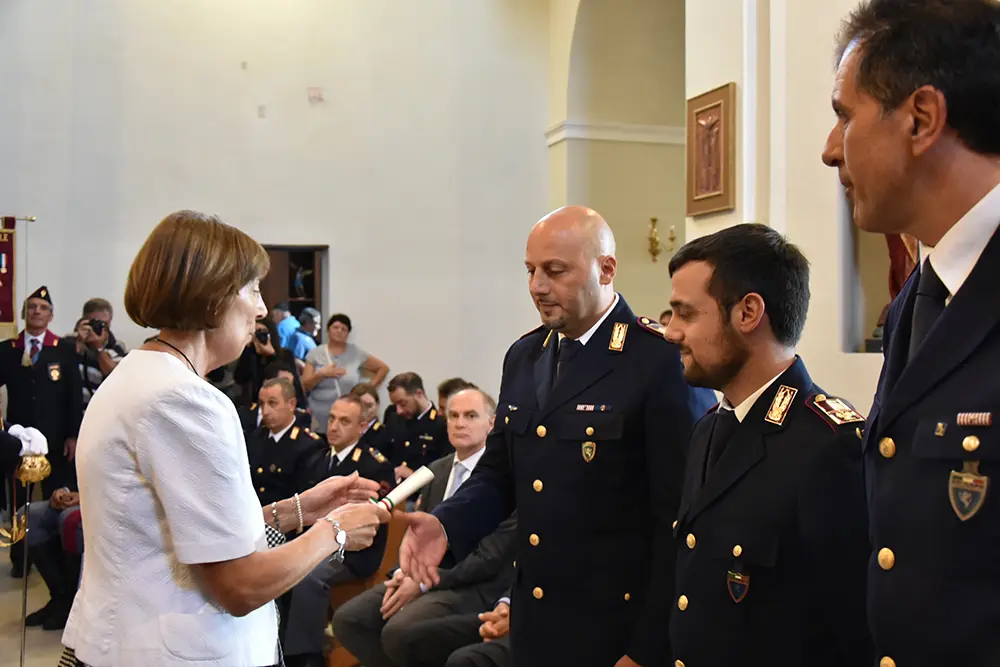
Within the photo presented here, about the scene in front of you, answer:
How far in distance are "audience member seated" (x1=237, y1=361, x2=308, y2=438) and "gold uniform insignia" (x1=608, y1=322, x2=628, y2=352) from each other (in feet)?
9.46

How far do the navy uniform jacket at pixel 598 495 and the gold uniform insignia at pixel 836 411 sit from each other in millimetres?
357

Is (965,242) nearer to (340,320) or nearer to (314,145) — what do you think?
(340,320)

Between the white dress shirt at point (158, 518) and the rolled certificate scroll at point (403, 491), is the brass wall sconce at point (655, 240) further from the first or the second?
the white dress shirt at point (158, 518)

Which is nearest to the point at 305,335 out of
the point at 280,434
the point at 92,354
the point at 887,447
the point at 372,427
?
the point at 92,354

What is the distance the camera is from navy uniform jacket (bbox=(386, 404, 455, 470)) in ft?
18.6

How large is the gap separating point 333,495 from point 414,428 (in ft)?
13.3

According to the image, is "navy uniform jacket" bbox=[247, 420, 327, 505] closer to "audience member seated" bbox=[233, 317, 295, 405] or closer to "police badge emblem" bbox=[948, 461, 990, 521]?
"audience member seated" bbox=[233, 317, 295, 405]

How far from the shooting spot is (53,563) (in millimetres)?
4988

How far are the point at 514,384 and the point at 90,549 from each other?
1008 millimetres

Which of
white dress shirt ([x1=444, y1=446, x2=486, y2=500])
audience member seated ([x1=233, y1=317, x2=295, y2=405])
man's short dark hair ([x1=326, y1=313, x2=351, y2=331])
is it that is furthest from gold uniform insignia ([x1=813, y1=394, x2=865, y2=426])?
man's short dark hair ([x1=326, y1=313, x2=351, y2=331])

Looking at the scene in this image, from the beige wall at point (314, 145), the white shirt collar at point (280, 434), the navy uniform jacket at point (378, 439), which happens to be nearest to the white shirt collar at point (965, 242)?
Result: the white shirt collar at point (280, 434)

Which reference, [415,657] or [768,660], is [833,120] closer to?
[415,657]

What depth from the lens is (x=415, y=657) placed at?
3414 mm

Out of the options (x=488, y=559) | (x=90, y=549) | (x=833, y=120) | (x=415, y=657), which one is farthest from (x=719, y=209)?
(x=90, y=549)
